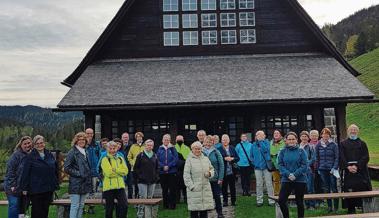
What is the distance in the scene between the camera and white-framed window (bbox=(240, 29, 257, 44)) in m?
16.0

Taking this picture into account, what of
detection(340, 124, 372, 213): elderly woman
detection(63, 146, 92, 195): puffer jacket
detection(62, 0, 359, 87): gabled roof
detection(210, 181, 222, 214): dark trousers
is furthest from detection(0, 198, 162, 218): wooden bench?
detection(62, 0, 359, 87): gabled roof

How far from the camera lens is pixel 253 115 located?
571 inches

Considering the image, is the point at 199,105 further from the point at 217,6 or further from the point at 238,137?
the point at 217,6

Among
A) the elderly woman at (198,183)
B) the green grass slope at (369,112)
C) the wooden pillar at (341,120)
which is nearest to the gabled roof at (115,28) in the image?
the wooden pillar at (341,120)

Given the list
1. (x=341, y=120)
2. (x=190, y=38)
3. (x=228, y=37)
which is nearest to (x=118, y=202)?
(x=341, y=120)

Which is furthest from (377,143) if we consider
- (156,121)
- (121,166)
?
(121,166)

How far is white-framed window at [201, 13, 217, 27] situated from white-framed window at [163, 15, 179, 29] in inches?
36.4

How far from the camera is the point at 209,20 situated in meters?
16.1

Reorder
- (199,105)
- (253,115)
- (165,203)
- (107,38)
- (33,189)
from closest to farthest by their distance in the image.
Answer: (33,189), (165,203), (199,105), (253,115), (107,38)

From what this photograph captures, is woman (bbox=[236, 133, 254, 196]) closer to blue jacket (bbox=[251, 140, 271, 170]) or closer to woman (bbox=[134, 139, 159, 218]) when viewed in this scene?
blue jacket (bbox=[251, 140, 271, 170])

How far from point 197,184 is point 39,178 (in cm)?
264

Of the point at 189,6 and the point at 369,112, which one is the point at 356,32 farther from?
the point at 189,6

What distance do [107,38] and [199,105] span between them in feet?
15.7

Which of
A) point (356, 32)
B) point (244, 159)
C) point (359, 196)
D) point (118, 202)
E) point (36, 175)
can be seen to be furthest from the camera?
point (356, 32)
